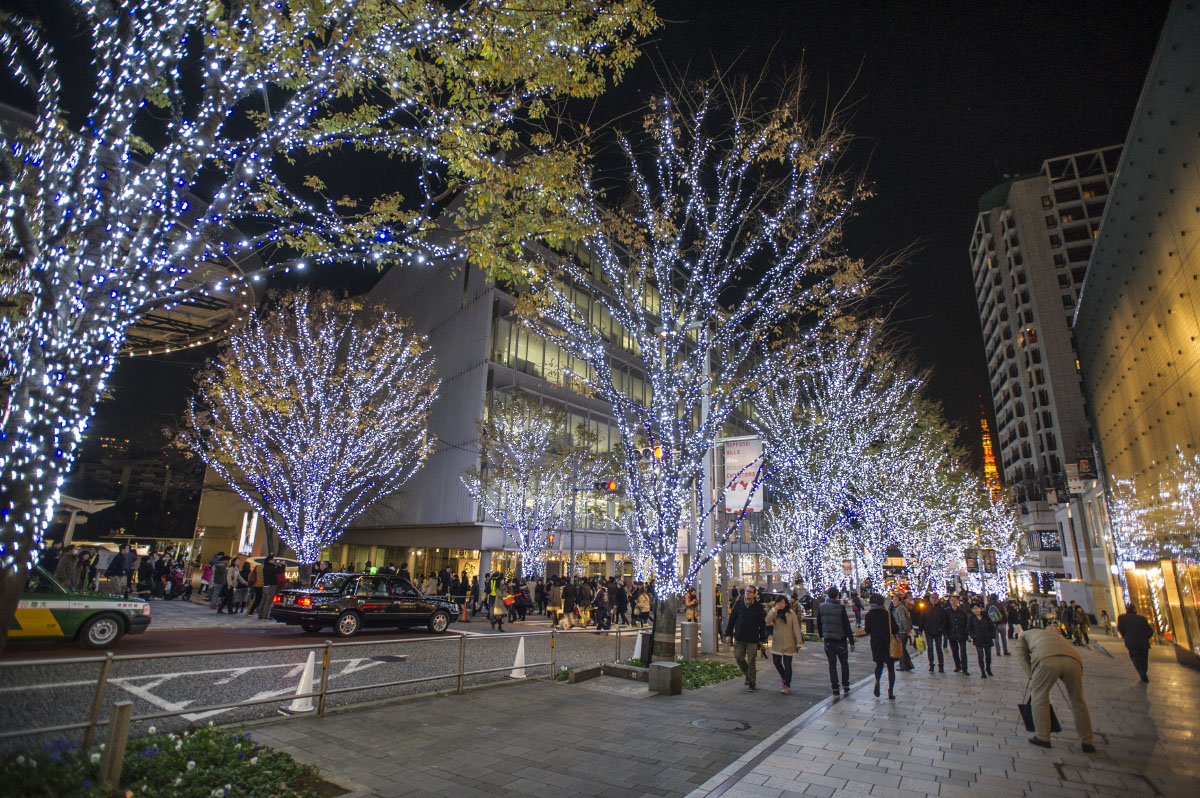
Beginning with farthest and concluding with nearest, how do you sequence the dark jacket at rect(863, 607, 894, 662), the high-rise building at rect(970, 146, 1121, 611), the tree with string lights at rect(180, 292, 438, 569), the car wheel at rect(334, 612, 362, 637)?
the high-rise building at rect(970, 146, 1121, 611) → the tree with string lights at rect(180, 292, 438, 569) → the car wheel at rect(334, 612, 362, 637) → the dark jacket at rect(863, 607, 894, 662)

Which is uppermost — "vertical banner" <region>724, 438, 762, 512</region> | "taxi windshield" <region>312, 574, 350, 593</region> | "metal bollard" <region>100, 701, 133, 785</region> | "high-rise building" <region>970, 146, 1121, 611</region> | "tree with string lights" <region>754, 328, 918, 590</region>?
"high-rise building" <region>970, 146, 1121, 611</region>

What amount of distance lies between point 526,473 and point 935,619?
17.4 metres

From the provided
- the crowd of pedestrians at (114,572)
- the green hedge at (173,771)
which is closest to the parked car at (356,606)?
the crowd of pedestrians at (114,572)

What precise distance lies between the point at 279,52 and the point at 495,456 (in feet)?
73.8

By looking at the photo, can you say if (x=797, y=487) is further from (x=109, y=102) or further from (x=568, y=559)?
(x=109, y=102)

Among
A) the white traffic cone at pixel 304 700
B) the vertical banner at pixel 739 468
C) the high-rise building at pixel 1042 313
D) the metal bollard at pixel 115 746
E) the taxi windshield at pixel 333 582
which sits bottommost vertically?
the white traffic cone at pixel 304 700

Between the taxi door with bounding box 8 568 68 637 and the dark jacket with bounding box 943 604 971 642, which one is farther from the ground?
the taxi door with bounding box 8 568 68 637

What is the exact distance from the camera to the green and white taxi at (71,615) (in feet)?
30.5

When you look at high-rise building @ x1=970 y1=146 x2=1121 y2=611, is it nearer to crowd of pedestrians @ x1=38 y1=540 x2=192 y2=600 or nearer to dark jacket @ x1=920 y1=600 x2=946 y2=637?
dark jacket @ x1=920 y1=600 x2=946 y2=637

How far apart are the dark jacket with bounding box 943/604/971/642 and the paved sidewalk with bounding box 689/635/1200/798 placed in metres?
3.11

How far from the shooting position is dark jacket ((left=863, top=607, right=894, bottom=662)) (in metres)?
9.34

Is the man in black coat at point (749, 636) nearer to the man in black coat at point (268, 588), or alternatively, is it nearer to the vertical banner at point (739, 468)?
the vertical banner at point (739, 468)

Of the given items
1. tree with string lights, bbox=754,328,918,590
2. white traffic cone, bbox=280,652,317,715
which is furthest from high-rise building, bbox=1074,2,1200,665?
white traffic cone, bbox=280,652,317,715

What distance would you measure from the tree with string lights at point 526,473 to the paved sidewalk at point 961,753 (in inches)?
732
